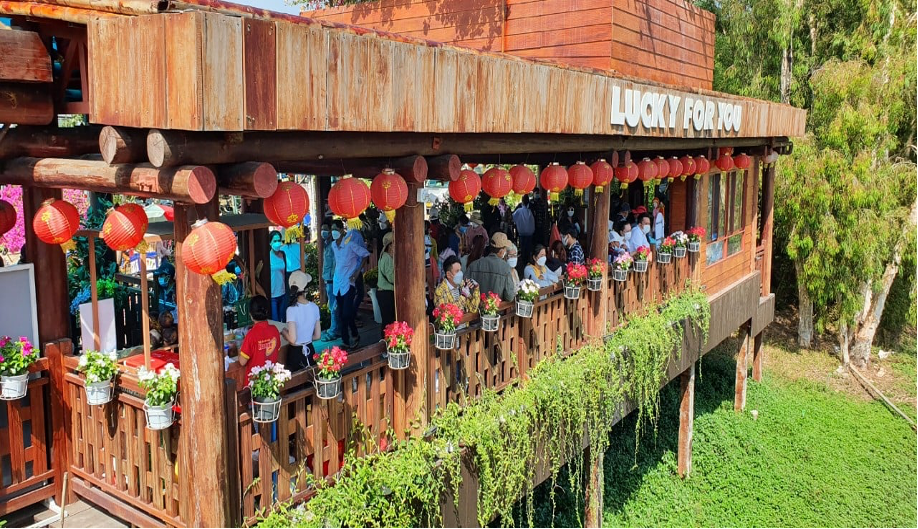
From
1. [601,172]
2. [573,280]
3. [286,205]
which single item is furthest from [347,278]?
[286,205]

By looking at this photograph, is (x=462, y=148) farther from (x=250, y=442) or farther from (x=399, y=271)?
(x=250, y=442)

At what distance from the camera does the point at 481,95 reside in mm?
6211

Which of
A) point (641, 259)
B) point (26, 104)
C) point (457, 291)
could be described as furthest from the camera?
point (641, 259)

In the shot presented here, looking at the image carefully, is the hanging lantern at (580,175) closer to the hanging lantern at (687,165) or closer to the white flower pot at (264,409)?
the hanging lantern at (687,165)

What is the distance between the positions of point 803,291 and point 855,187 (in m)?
3.88

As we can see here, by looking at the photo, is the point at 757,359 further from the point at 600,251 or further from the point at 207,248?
the point at 207,248

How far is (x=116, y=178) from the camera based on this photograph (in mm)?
4832

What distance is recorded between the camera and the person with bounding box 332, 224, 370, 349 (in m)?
8.98

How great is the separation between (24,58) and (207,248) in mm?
2340

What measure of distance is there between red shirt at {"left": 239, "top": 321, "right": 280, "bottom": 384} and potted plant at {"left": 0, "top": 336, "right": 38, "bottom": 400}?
1.62 meters

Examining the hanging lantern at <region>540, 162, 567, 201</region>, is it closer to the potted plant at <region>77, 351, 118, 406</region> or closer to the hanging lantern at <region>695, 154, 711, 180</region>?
the hanging lantern at <region>695, 154, 711, 180</region>

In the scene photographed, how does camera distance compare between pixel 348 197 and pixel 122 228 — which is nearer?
pixel 122 228

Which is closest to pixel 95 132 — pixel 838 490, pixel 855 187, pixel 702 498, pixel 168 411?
pixel 168 411

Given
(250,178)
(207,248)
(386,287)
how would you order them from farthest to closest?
(386,287)
(250,178)
(207,248)
